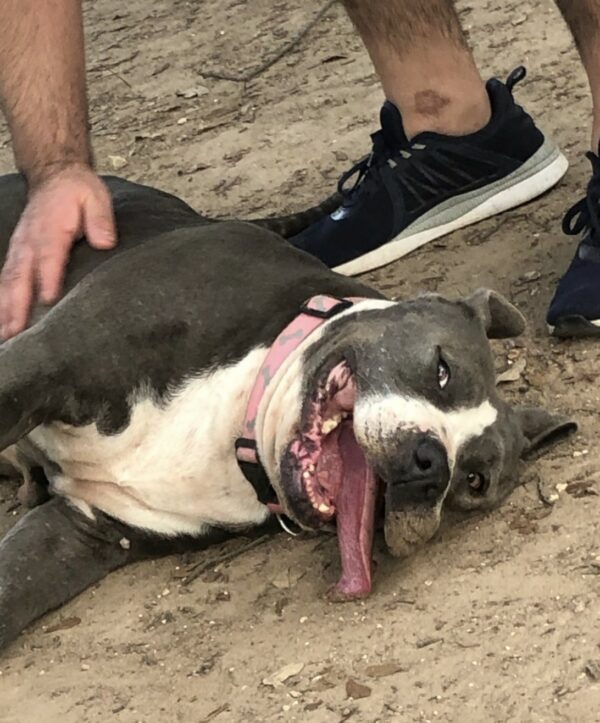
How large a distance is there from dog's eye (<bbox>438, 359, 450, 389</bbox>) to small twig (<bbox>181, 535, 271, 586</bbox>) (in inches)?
24.3

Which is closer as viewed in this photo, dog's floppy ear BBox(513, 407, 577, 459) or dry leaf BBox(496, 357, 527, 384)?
dog's floppy ear BBox(513, 407, 577, 459)

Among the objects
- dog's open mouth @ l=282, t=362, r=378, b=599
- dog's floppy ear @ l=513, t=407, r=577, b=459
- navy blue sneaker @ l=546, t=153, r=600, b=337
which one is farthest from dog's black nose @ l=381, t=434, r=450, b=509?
navy blue sneaker @ l=546, t=153, r=600, b=337

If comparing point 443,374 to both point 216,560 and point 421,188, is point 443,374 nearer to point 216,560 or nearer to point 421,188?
→ point 216,560

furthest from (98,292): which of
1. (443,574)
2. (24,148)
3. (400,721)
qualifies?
(400,721)

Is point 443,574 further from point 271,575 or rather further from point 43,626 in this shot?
point 43,626

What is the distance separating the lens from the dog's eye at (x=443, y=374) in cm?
313

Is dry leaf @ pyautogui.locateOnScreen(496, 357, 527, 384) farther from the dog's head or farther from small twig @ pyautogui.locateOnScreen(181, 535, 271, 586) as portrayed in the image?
small twig @ pyautogui.locateOnScreen(181, 535, 271, 586)

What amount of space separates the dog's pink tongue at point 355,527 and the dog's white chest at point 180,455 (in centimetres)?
29

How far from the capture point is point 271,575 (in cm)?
321

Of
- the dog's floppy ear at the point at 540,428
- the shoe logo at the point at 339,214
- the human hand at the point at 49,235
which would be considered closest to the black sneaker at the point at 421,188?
the shoe logo at the point at 339,214

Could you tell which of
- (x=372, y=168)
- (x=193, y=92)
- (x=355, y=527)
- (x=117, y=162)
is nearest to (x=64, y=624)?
(x=355, y=527)

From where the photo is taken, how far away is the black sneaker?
460cm

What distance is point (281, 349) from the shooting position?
325cm

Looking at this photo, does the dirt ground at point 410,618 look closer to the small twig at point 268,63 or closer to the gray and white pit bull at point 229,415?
the gray and white pit bull at point 229,415
